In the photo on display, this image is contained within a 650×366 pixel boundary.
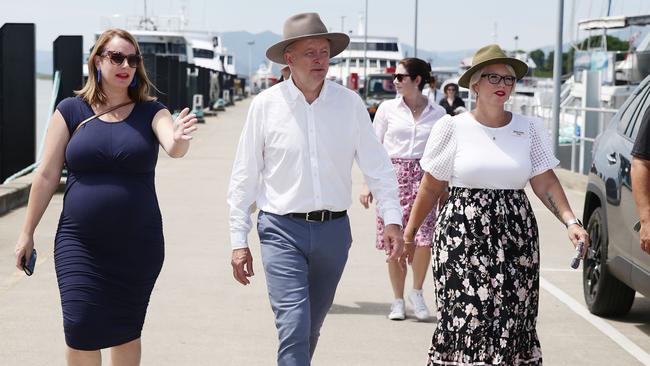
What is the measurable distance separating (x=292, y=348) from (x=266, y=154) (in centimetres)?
A: 89

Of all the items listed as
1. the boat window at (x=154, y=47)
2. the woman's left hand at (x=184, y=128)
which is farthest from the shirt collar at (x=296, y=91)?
the boat window at (x=154, y=47)

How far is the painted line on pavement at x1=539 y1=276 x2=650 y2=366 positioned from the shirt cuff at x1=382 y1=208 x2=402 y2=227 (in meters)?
2.48

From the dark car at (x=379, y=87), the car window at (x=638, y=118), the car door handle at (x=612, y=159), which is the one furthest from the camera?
the dark car at (x=379, y=87)

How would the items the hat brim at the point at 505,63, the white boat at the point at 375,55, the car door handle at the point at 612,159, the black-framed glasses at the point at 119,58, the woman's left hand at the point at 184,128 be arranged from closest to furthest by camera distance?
the woman's left hand at the point at 184,128
the black-framed glasses at the point at 119,58
the hat brim at the point at 505,63
the car door handle at the point at 612,159
the white boat at the point at 375,55

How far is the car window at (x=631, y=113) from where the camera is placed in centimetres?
810

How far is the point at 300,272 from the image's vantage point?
5.31m

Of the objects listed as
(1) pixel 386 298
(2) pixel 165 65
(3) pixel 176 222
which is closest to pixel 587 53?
(2) pixel 165 65

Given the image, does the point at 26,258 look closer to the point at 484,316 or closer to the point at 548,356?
the point at 484,316

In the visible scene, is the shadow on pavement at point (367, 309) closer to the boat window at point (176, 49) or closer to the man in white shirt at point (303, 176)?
the man in white shirt at point (303, 176)

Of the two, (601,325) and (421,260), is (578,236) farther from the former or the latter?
(421,260)

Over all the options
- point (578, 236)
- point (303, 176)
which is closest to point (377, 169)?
point (303, 176)

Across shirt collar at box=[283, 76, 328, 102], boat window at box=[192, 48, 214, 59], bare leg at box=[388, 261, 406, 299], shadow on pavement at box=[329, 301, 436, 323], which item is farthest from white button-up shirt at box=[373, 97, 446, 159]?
boat window at box=[192, 48, 214, 59]

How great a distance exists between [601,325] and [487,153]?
10.1 feet

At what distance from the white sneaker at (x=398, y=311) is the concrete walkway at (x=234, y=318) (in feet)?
0.25
